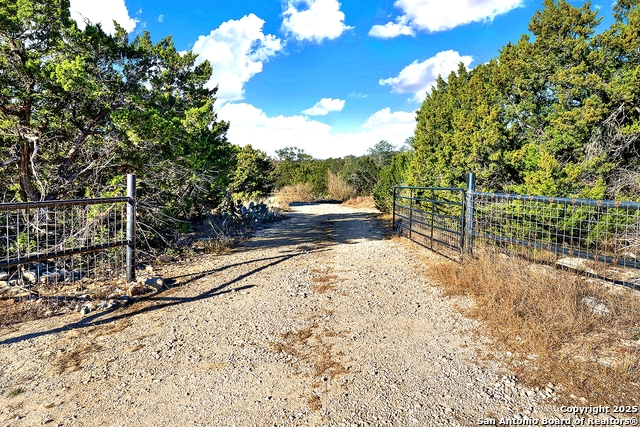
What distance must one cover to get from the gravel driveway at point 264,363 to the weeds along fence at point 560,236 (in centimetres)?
124

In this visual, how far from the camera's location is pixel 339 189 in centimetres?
2738

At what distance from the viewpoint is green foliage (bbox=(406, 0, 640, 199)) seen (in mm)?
6430

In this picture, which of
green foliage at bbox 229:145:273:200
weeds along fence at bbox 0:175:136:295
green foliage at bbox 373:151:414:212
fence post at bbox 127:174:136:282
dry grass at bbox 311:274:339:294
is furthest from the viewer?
green foliage at bbox 229:145:273:200

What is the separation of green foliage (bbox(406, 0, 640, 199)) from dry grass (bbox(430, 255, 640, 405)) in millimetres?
3306

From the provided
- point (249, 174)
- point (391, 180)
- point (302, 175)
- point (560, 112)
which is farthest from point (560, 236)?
point (302, 175)

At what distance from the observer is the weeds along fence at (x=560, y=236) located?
326 centimetres

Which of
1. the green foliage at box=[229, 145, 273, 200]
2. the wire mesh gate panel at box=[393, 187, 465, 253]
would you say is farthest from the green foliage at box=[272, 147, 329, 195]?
the wire mesh gate panel at box=[393, 187, 465, 253]

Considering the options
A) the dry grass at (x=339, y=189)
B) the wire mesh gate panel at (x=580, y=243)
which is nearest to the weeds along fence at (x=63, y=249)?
the wire mesh gate panel at (x=580, y=243)

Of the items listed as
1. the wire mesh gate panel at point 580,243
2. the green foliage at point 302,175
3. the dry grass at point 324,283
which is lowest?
the dry grass at point 324,283

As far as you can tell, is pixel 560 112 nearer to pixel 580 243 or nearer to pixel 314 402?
pixel 580 243

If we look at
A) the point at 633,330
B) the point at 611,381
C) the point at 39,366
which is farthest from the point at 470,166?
the point at 39,366

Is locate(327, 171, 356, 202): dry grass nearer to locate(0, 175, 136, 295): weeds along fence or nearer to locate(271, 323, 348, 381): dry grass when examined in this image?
locate(0, 175, 136, 295): weeds along fence

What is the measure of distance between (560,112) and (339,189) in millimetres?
20678

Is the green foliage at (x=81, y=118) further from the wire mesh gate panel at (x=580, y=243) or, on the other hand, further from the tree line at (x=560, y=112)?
the tree line at (x=560, y=112)
